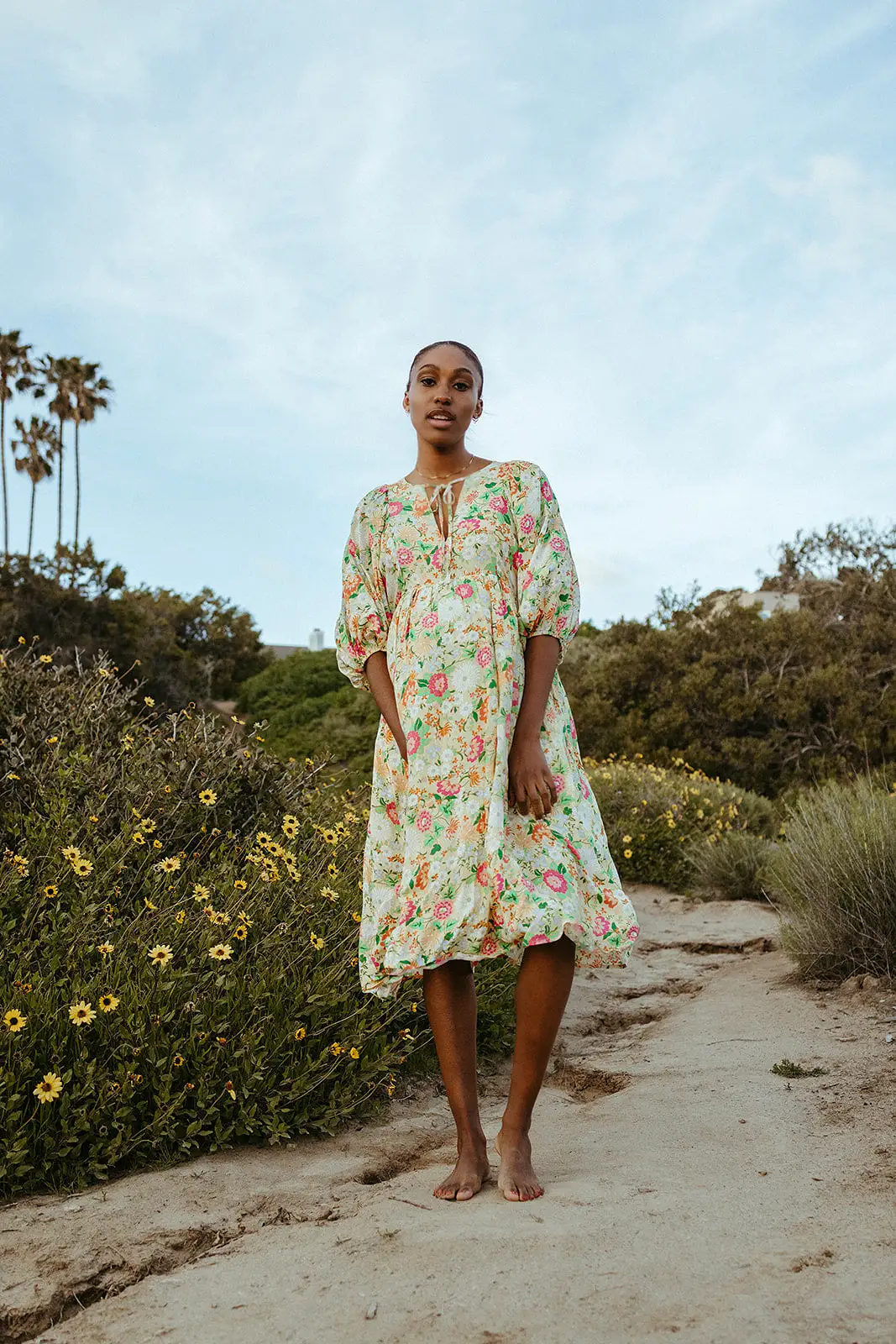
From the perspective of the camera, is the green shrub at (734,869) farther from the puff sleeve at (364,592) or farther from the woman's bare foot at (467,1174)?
the woman's bare foot at (467,1174)

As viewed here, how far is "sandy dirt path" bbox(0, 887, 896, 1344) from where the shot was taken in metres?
2.06

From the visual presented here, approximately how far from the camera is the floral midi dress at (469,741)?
2754 mm

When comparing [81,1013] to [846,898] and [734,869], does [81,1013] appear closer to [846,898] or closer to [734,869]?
[846,898]

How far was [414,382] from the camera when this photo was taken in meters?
3.24

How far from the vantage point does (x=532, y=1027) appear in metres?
2.76

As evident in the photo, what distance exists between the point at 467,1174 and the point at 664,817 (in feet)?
22.9

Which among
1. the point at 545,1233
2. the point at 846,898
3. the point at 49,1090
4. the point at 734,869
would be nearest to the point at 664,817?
the point at 734,869

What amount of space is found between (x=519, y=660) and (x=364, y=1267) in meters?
1.47

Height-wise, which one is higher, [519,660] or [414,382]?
[414,382]

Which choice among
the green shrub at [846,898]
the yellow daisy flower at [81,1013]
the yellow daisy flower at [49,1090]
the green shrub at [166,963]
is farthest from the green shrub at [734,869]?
the yellow daisy flower at [49,1090]

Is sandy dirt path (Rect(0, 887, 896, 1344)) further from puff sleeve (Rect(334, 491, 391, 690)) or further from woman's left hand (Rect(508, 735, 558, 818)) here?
puff sleeve (Rect(334, 491, 391, 690))

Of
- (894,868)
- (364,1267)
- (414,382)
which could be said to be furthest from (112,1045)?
(894,868)

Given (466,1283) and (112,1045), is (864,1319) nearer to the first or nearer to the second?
(466,1283)

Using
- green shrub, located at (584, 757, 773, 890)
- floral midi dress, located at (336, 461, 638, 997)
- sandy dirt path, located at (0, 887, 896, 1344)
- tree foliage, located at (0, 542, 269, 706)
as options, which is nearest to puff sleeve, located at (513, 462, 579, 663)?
floral midi dress, located at (336, 461, 638, 997)
